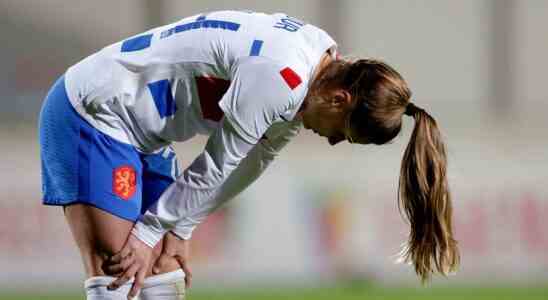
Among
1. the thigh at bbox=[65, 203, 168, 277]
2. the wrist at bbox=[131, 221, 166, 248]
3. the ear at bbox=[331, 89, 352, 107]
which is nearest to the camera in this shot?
the ear at bbox=[331, 89, 352, 107]

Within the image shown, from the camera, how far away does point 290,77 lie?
360cm

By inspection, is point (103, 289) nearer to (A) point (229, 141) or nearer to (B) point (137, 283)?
(B) point (137, 283)

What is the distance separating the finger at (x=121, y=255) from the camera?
3.82 m

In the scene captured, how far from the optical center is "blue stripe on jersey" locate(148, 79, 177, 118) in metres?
3.84

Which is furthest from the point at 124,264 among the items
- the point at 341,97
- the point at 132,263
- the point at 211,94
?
the point at 341,97

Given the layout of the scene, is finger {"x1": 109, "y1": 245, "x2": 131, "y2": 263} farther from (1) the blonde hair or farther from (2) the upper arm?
(1) the blonde hair

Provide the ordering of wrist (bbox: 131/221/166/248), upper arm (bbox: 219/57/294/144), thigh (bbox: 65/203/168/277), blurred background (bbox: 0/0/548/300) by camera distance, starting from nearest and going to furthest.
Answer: upper arm (bbox: 219/57/294/144)
wrist (bbox: 131/221/166/248)
thigh (bbox: 65/203/168/277)
blurred background (bbox: 0/0/548/300)

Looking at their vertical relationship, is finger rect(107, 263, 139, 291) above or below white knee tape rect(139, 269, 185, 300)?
above

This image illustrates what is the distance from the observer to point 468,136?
9.76 meters

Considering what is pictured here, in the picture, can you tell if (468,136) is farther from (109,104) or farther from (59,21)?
(109,104)

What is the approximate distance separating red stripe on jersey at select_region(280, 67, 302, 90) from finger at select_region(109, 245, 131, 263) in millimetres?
691

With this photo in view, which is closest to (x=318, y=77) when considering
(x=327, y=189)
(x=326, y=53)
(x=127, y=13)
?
(x=326, y=53)

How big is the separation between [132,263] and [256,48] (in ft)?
2.41

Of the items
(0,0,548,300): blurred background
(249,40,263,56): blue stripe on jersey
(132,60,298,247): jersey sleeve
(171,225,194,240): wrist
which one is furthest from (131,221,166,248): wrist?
(0,0,548,300): blurred background
